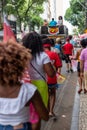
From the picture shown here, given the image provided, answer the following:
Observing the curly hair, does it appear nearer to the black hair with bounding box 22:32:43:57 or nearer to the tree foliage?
the black hair with bounding box 22:32:43:57

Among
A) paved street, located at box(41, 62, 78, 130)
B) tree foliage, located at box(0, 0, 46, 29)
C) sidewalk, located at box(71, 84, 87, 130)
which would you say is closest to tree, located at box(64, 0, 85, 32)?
tree foliage, located at box(0, 0, 46, 29)

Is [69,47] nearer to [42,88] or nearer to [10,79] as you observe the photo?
[42,88]

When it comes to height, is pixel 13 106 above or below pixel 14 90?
below

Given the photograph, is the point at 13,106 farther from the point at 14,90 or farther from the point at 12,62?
the point at 12,62

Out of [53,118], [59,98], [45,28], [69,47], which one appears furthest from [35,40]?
[45,28]

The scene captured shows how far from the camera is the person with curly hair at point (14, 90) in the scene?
121 inches

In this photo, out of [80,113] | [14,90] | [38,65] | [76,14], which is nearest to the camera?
[14,90]

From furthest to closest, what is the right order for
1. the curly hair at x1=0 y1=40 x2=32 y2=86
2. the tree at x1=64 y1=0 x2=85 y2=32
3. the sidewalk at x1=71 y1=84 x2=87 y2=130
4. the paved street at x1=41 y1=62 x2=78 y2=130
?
1. the tree at x1=64 y1=0 x2=85 y2=32
2. the paved street at x1=41 y1=62 x2=78 y2=130
3. the sidewalk at x1=71 y1=84 x2=87 y2=130
4. the curly hair at x1=0 y1=40 x2=32 y2=86

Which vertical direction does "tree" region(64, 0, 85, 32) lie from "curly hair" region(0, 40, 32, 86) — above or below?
below

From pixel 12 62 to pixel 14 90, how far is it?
0.77 ft

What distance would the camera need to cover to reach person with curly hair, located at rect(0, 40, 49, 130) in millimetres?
3074

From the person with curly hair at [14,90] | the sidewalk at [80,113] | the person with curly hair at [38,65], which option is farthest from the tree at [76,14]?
the person with curly hair at [14,90]

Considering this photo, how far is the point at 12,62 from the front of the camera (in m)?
3.07

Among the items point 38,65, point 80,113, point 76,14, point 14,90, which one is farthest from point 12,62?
point 76,14
